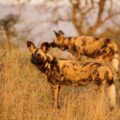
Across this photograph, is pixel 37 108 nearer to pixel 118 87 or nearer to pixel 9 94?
pixel 9 94

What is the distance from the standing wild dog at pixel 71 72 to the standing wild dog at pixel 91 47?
Result: 2.59 meters

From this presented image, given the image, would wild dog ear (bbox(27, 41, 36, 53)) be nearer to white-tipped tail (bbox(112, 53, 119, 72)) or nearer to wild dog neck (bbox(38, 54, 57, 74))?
wild dog neck (bbox(38, 54, 57, 74))

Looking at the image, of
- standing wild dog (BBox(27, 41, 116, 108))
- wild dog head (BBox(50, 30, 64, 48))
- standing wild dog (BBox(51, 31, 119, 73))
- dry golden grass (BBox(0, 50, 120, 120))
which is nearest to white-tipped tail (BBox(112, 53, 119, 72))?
standing wild dog (BBox(51, 31, 119, 73))

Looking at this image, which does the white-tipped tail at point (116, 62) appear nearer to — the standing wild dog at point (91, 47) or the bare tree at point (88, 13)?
the standing wild dog at point (91, 47)

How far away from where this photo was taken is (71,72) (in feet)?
14.6

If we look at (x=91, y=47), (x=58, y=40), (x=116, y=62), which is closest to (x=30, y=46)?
(x=116, y=62)

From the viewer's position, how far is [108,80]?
4.38 metres

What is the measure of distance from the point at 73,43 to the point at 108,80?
3324mm

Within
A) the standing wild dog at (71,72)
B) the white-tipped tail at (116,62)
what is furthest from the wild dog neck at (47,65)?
the white-tipped tail at (116,62)

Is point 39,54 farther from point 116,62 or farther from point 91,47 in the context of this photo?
point 91,47

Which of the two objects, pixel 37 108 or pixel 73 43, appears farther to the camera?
pixel 73 43

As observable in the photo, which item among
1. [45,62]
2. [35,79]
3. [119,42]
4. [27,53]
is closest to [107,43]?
[27,53]

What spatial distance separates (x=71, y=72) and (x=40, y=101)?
375 mm

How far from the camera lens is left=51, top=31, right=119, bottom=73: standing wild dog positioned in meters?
7.29
